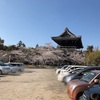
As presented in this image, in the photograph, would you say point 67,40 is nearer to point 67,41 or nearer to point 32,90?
point 67,41

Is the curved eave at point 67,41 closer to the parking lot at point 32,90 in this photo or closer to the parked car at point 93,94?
the parking lot at point 32,90

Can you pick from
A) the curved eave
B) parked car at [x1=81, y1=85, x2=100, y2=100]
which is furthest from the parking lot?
the curved eave

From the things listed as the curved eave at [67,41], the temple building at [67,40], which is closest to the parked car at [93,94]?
the temple building at [67,40]

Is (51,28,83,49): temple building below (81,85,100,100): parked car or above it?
above

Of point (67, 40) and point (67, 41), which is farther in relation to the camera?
point (67, 41)

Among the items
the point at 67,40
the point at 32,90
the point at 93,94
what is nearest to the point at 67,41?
the point at 67,40

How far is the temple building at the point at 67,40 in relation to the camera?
59.8 m

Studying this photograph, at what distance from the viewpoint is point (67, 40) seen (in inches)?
2379

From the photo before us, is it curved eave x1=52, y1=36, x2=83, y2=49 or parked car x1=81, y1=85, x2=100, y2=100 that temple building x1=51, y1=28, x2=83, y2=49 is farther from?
parked car x1=81, y1=85, x2=100, y2=100

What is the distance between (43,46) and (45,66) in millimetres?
5571

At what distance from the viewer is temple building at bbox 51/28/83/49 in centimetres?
5981

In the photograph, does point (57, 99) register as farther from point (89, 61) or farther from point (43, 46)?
point (43, 46)

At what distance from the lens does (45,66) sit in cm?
6119

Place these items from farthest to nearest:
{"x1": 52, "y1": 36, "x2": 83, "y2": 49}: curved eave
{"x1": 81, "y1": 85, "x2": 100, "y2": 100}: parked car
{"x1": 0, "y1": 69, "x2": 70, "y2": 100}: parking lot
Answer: {"x1": 52, "y1": 36, "x2": 83, "y2": 49}: curved eave → {"x1": 0, "y1": 69, "x2": 70, "y2": 100}: parking lot → {"x1": 81, "y1": 85, "x2": 100, "y2": 100}: parked car
